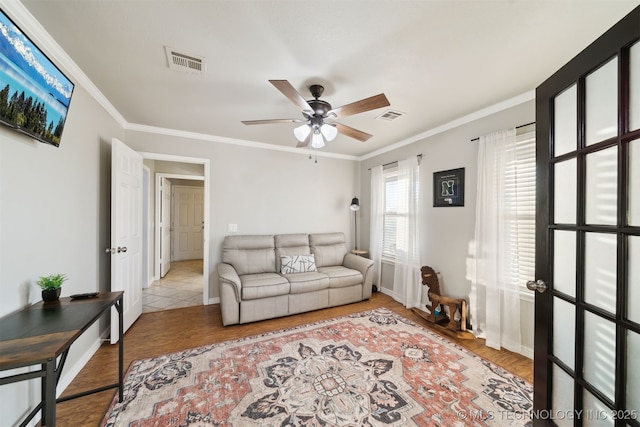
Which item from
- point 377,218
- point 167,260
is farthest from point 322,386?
point 167,260

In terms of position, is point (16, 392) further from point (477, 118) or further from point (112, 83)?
point (477, 118)

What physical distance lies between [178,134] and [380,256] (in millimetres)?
3636

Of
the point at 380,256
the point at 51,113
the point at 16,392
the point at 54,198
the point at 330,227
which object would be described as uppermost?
the point at 51,113

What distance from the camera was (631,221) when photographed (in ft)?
2.60

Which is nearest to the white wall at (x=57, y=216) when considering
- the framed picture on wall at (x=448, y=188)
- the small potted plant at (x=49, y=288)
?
the small potted plant at (x=49, y=288)

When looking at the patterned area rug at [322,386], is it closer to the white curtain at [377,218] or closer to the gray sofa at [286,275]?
the gray sofa at [286,275]

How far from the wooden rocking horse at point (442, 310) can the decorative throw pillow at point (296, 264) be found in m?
1.58

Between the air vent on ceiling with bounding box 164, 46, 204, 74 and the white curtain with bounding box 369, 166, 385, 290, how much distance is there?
9.80ft

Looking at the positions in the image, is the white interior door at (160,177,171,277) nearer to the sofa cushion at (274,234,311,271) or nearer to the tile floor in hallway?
the tile floor in hallway

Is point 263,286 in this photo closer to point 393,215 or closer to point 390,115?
point 393,215

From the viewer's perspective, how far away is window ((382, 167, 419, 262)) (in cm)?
373

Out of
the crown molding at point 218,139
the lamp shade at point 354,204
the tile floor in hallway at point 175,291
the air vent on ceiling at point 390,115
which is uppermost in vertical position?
the air vent on ceiling at point 390,115

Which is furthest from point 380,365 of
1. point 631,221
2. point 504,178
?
point 504,178

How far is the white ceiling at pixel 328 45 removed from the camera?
53.1 inches
